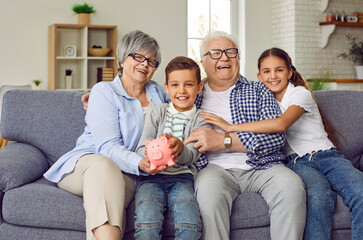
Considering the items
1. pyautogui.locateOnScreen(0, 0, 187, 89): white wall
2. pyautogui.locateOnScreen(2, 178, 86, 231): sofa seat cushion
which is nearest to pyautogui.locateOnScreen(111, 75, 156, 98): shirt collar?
pyautogui.locateOnScreen(2, 178, 86, 231): sofa seat cushion

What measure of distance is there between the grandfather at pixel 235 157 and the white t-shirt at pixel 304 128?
0.35ft

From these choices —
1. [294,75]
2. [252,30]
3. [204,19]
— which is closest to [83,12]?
[204,19]

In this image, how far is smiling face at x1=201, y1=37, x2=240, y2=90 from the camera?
99.2 inches

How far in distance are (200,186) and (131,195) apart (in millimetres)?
314

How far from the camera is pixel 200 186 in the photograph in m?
2.09

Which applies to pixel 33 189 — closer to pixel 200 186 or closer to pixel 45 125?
pixel 45 125

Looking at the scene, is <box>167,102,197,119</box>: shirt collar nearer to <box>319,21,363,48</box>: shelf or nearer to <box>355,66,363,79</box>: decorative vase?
<box>319,21,363,48</box>: shelf

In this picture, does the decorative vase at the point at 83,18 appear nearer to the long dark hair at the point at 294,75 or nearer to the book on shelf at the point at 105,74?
the book on shelf at the point at 105,74

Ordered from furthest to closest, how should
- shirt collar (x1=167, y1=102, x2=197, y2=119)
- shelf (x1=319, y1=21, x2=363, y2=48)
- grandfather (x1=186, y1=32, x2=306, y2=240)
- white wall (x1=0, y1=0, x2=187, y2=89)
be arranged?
1. shelf (x1=319, y1=21, x2=363, y2=48)
2. white wall (x1=0, y1=0, x2=187, y2=89)
3. shirt collar (x1=167, y1=102, x2=197, y2=119)
4. grandfather (x1=186, y1=32, x2=306, y2=240)

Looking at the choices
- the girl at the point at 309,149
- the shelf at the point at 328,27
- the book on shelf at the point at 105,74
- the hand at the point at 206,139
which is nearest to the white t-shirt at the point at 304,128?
the girl at the point at 309,149

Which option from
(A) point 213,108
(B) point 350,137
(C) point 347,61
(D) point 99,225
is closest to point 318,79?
(C) point 347,61

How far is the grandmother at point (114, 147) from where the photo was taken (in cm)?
187

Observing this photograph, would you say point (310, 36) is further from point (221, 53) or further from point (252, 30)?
point (221, 53)

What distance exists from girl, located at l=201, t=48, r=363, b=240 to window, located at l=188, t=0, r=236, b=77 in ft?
14.9
